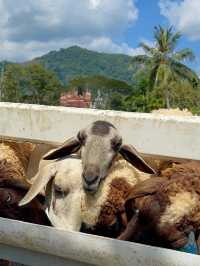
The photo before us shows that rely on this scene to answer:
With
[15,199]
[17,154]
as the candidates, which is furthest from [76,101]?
[15,199]

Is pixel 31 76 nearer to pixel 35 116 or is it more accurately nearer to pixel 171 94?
pixel 171 94

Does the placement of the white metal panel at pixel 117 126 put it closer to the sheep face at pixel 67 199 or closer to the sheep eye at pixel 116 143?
the sheep eye at pixel 116 143

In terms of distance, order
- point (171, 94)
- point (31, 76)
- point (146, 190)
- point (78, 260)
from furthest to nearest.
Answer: point (31, 76) < point (171, 94) < point (146, 190) < point (78, 260)

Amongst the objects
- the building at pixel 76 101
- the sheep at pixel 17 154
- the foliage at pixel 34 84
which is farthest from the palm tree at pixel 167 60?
the sheep at pixel 17 154

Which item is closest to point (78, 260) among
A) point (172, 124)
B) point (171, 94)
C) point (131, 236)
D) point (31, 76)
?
point (131, 236)

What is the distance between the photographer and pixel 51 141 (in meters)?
3.21

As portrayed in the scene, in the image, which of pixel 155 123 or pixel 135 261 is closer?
pixel 135 261

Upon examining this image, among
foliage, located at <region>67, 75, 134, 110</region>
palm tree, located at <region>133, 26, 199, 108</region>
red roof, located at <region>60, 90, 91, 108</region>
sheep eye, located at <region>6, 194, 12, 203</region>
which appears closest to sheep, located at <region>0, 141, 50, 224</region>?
sheep eye, located at <region>6, 194, 12, 203</region>

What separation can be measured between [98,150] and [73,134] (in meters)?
0.23

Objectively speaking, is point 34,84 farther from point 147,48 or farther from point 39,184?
point 39,184

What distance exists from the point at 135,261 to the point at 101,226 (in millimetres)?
1308

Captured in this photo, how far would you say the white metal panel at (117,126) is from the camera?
104 inches

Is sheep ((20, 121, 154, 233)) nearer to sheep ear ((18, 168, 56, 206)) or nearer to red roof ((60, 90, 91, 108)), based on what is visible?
sheep ear ((18, 168, 56, 206))

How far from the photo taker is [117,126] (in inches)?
120
